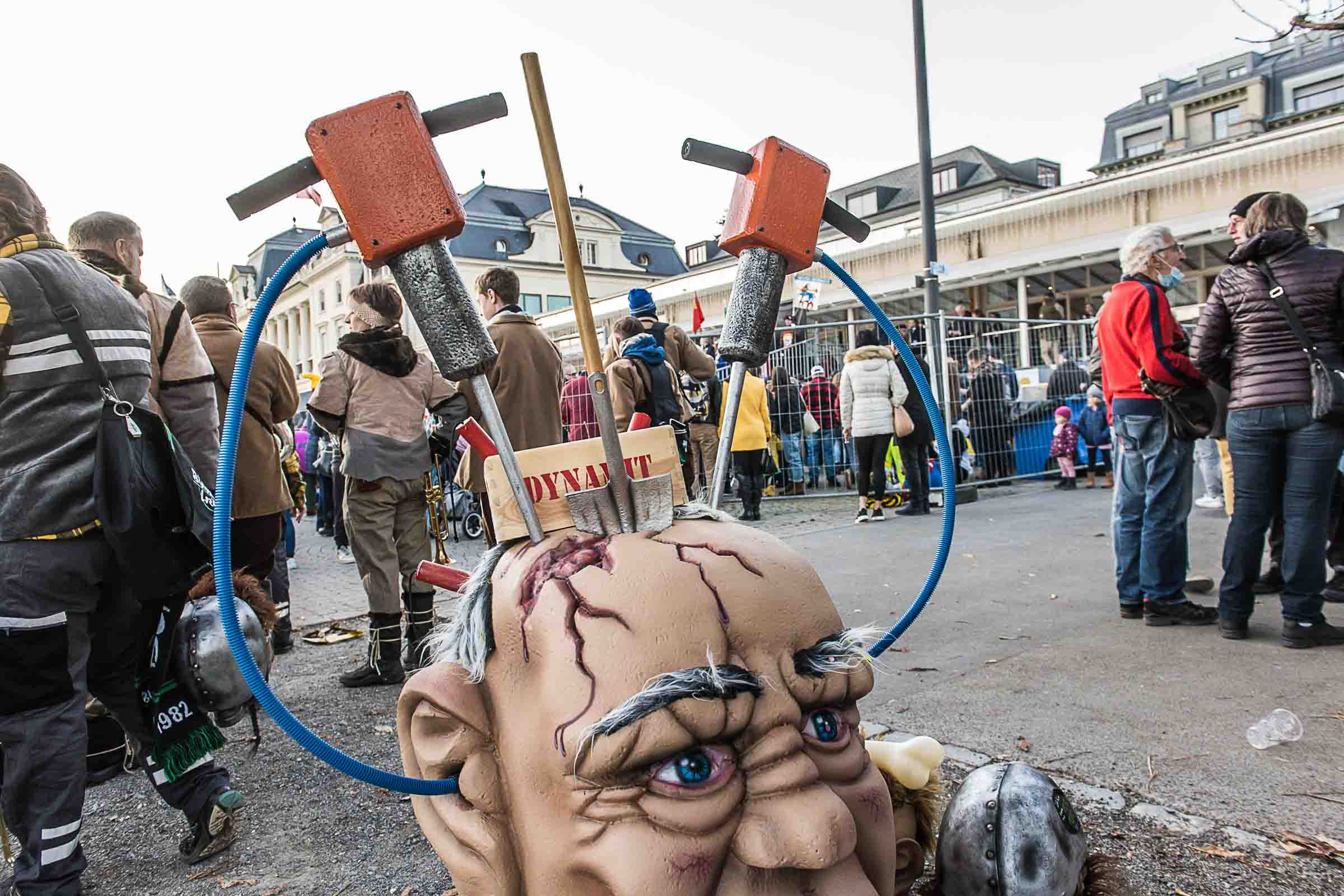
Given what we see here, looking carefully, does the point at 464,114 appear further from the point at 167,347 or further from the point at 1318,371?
the point at 1318,371

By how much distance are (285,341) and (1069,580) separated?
46.7 metres

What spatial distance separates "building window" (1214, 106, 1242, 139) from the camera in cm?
2891

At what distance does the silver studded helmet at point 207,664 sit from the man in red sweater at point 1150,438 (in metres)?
3.90

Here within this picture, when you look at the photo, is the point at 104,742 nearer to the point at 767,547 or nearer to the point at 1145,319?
the point at 767,547

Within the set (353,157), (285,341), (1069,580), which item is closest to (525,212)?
(285,341)

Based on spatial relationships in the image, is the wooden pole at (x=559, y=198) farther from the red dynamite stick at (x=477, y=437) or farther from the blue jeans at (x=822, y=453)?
the blue jeans at (x=822, y=453)

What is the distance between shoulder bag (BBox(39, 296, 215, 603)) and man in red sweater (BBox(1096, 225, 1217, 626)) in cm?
393

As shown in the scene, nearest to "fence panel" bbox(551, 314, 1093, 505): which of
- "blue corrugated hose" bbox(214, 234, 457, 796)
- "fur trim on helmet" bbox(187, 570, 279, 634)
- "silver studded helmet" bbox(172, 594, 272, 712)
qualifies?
"fur trim on helmet" bbox(187, 570, 279, 634)

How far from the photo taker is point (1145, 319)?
4.11 m

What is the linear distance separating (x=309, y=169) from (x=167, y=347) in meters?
2.14

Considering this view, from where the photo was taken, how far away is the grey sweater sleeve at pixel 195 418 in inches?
127

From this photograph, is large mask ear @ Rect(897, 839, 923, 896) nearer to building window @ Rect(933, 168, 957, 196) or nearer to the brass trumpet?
the brass trumpet

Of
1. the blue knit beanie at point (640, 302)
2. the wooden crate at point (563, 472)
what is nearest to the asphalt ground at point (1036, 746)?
the wooden crate at point (563, 472)

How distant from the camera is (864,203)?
35844 millimetres
